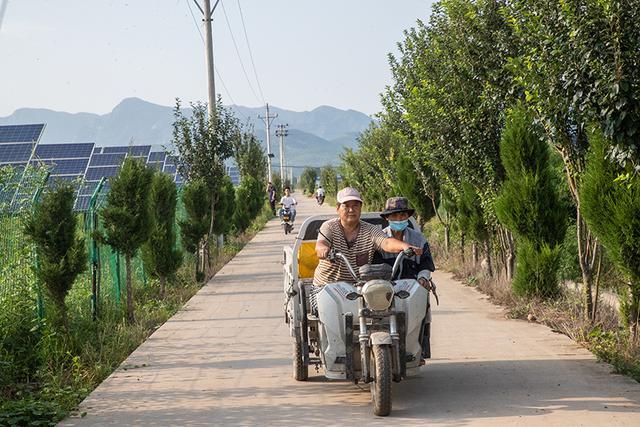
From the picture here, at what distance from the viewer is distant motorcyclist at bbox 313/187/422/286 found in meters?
8.10

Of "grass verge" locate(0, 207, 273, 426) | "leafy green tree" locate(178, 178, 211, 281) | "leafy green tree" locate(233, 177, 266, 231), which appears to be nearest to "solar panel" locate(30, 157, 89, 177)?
"leafy green tree" locate(233, 177, 266, 231)

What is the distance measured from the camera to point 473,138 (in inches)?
577

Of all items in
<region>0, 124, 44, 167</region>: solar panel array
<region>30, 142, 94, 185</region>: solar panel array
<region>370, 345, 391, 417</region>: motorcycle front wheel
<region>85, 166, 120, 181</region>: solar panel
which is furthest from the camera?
<region>30, 142, 94, 185</region>: solar panel array

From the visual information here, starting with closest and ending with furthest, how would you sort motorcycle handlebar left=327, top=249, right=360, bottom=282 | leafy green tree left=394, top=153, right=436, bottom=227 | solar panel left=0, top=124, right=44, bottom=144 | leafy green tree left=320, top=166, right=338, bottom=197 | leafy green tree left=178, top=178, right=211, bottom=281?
motorcycle handlebar left=327, top=249, right=360, bottom=282 < leafy green tree left=178, top=178, right=211, bottom=281 < leafy green tree left=394, top=153, right=436, bottom=227 < solar panel left=0, top=124, right=44, bottom=144 < leafy green tree left=320, top=166, right=338, bottom=197

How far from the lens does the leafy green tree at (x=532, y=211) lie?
12.8 meters

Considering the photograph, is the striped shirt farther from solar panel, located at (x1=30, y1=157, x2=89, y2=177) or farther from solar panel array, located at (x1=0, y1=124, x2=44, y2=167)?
solar panel, located at (x1=30, y1=157, x2=89, y2=177)

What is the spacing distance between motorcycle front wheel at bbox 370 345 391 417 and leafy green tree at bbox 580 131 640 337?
10.2ft

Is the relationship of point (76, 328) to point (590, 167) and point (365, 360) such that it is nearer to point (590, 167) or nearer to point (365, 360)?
point (365, 360)

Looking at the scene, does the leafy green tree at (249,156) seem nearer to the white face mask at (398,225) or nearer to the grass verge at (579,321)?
the grass verge at (579,321)

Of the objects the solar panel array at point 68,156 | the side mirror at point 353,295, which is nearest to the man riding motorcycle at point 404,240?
the side mirror at point 353,295

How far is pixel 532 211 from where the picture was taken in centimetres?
1279

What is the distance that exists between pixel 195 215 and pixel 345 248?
12955 millimetres

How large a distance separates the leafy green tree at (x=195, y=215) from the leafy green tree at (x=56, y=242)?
9.57 metres

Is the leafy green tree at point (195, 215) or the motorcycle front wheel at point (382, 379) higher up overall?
the leafy green tree at point (195, 215)
